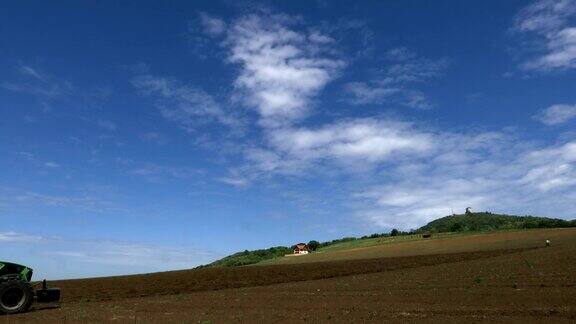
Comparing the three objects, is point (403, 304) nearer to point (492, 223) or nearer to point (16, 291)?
point (16, 291)

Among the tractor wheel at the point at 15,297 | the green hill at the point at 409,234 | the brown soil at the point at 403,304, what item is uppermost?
the green hill at the point at 409,234

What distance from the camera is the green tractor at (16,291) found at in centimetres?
2142

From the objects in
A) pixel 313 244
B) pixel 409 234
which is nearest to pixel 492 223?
pixel 409 234

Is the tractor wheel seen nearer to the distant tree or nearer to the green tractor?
the green tractor

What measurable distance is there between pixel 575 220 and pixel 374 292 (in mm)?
83772

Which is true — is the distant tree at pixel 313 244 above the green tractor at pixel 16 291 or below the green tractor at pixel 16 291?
above

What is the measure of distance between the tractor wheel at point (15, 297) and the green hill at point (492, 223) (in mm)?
85436

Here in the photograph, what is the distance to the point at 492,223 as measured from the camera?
147m

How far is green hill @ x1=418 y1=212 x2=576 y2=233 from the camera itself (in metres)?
95.1

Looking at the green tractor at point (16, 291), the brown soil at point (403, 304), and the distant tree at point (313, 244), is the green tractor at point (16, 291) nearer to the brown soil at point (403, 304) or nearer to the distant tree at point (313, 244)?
the brown soil at point (403, 304)

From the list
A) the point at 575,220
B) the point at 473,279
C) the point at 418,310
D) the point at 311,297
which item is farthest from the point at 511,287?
the point at 575,220

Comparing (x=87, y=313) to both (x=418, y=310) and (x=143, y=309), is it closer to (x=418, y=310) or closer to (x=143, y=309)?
(x=143, y=309)

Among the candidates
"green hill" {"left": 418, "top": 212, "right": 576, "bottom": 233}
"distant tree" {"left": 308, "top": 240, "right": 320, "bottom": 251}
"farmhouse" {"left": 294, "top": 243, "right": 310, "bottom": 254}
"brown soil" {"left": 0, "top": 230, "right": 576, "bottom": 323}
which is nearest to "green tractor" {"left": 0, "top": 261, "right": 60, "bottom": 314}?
"brown soil" {"left": 0, "top": 230, "right": 576, "bottom": 323}

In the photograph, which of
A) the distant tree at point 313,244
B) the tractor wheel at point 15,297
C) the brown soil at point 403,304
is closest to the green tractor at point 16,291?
the tractor wheel at point 15,297
